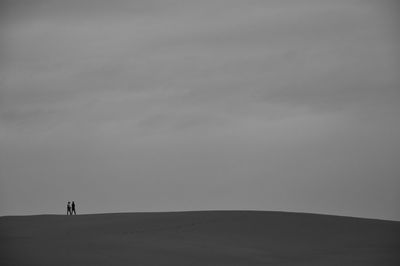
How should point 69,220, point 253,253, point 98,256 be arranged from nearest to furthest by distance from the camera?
1. point 98,256
2. point 253,253
3. point 69,220

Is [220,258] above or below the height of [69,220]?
below

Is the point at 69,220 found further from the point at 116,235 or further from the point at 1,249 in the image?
the point at 1,249

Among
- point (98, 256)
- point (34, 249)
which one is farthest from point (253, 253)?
point (34, 249)

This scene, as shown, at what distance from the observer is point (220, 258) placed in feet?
66.4

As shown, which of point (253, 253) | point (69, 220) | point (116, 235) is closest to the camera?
point (253, 253)

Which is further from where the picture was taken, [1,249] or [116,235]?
[116,235]

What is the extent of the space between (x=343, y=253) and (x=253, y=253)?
2785 mm

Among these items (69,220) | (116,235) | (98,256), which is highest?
(69,220)

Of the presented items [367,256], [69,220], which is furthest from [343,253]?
[69,220]

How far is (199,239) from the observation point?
23.3 meters

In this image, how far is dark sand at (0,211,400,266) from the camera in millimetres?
19797

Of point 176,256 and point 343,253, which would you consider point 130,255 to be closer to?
point 176,256

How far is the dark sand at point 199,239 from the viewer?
19797 mm

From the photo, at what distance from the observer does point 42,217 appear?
2916 cm
